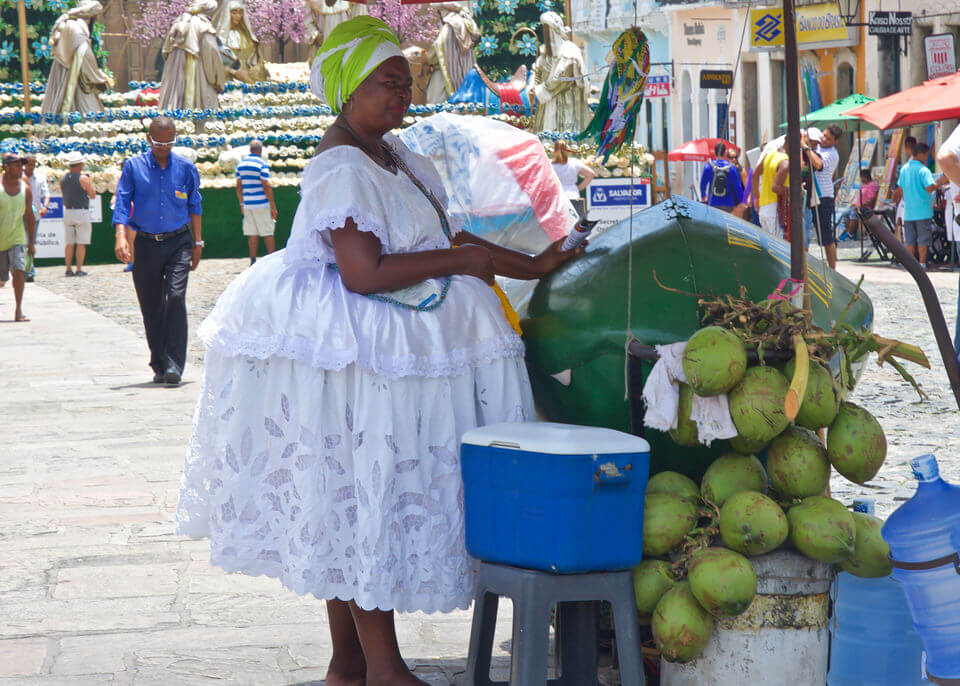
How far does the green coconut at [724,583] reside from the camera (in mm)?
2986

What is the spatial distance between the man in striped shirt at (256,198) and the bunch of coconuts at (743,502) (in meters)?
16.7

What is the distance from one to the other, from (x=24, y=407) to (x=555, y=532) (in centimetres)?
684

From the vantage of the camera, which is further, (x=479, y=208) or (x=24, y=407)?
(x=24, y=407)

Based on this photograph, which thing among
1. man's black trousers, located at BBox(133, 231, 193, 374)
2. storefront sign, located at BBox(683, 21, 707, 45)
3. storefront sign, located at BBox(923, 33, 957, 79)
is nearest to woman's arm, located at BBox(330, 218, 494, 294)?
man's black trousers, located at BBox(133, 231, 193, 374)

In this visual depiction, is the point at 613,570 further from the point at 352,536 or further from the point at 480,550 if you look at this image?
the point at 352,536

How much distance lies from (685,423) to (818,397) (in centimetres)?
31

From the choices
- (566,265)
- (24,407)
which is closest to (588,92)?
(24,407)

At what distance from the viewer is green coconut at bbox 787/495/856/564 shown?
304cm

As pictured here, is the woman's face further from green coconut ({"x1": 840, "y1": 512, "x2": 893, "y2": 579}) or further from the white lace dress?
green coconut ({"x1": 840, "y1": 512, "x2": 893, "y2": 579})

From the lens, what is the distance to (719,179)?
15344 mm

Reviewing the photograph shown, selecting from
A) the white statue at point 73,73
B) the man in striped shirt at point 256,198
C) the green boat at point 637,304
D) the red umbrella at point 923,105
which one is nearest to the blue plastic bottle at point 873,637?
the green boat at point 637,304

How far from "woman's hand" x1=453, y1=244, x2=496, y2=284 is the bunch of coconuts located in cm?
64

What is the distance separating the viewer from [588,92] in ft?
95.1

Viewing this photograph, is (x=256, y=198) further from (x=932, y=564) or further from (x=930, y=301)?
(x=932, y=564)
